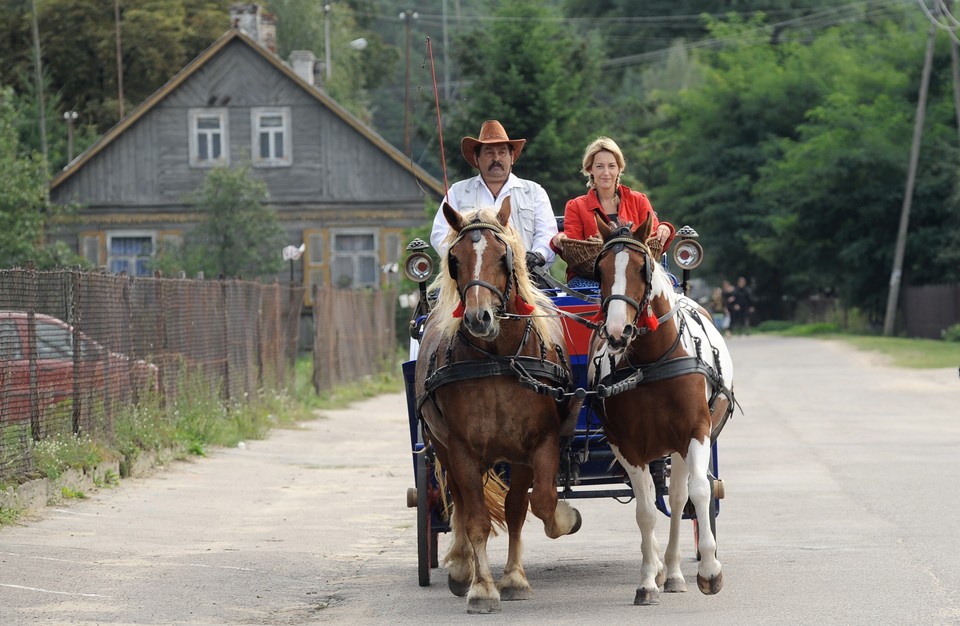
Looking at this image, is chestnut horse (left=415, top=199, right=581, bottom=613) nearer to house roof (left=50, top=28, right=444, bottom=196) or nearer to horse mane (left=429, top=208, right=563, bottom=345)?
horse mane (left=429, top=208, right=563, bottom=345)

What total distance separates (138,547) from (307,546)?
3.91 feet

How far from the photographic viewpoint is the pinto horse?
25.7ft

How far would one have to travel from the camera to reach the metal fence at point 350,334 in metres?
25.9

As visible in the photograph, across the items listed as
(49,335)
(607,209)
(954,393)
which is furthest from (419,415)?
(954,393)

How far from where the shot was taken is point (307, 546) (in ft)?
36.7

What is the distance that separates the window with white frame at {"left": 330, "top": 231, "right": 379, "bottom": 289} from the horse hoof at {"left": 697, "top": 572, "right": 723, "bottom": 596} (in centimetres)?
3780

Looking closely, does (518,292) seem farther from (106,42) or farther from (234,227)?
(106,42)

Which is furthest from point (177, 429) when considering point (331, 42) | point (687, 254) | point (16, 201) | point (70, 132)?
point (331, 42)

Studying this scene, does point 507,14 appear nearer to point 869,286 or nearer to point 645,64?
point 869,286

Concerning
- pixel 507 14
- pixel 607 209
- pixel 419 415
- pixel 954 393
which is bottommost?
pixel 954 393

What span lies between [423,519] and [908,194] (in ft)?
129

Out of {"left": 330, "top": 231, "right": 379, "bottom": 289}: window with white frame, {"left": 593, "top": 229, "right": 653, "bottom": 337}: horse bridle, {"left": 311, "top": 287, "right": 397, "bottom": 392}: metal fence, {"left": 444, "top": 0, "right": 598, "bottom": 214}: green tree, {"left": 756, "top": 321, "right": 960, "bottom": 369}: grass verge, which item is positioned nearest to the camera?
{"left": 593, "top": 229, "right": 653, "bottom": 337}: horse bridle

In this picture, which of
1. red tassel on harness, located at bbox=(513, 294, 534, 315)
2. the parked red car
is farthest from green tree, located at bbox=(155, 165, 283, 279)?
red tassel on harness, located at bbox=(513, 294, 534, 315)

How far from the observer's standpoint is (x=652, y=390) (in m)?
8.14
